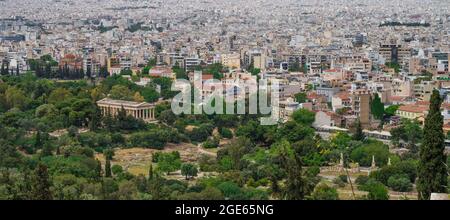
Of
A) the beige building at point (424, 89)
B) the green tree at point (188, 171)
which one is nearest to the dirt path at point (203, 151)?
the green tree at point (188, 171)

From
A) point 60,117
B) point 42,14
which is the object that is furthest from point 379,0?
point 60,117

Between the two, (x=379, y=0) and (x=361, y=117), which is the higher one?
(x=379, y=0)

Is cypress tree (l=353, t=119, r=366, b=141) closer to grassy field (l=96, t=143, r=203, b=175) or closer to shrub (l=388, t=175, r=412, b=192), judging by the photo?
grassy field (l=96, t=143, r=203, b=175)

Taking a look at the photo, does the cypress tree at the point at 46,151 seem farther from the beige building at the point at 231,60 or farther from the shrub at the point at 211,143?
the beige building at the point at 231,60

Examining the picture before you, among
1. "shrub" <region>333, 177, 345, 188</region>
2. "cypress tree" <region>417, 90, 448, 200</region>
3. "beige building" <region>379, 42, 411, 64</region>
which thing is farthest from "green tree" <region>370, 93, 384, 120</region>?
"beige building" <region>379, 42, 411, 64</region>

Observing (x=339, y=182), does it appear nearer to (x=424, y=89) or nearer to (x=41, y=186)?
(x=41, y=186)

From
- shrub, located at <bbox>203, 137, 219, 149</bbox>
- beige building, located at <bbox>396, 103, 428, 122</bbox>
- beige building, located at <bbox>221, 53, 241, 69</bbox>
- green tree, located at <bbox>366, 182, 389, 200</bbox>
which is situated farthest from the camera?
beige building, located at <bbox>221, 53, 241, 69</bbox>

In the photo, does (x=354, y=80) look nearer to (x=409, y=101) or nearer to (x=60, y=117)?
(x=409, y=101)
